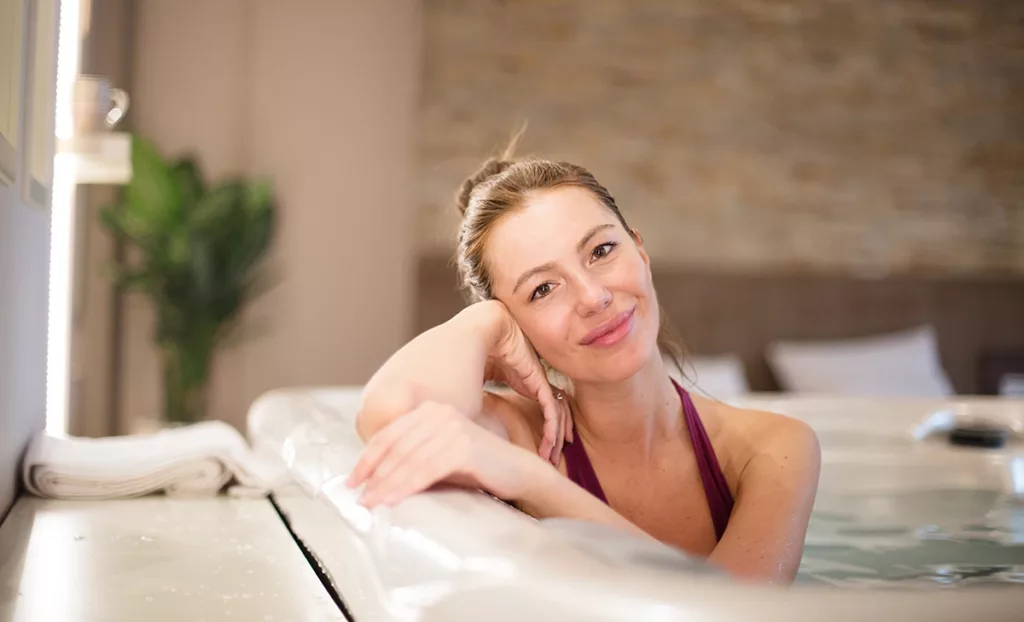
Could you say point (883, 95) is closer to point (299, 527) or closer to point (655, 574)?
point (299, 527)

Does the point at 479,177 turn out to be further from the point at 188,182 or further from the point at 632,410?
the point at 188,182

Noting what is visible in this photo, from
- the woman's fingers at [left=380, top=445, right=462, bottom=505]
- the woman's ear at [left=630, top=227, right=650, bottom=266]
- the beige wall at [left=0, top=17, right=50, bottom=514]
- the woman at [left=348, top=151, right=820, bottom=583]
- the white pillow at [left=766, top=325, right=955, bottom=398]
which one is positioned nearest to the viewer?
the woman's fingers at [left=380, top=445, right=462, bottom=505]

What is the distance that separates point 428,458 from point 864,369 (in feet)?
Answer: 12.0

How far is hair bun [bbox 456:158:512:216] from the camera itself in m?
1.41

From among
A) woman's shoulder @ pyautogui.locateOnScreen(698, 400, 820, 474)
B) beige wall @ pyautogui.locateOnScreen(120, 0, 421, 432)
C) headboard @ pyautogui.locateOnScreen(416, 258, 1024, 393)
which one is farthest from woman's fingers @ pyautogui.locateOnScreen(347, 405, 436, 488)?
beige wall @ pyautogui.locateOnScreen(120, 0, 421, 432)

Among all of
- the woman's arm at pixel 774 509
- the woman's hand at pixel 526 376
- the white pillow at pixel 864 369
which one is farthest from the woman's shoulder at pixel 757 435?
the white pillow at pixel 864 369

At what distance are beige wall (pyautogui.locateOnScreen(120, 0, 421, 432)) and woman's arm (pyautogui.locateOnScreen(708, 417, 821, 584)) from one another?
3.14 metres

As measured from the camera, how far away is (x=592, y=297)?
1230mm

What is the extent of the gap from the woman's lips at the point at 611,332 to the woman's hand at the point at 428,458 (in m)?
0.32

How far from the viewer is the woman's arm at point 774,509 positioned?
1236 mm

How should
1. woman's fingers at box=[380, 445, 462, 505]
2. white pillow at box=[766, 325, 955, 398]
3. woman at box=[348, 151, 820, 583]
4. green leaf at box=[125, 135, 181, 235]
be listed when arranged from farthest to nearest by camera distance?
white pillow at box=[766, 325, 955, 398] < green leaf at box=[125, 135, 181, 235] < woman at box=[348, 151, 820, 583] < woman's fingers at box=[380, 445, 462, 505]

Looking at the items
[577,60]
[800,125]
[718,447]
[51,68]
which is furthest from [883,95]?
[51,68]

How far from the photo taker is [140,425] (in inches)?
160

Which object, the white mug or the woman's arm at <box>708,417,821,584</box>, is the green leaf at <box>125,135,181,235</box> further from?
the woman's arm at <box>708,417,821,584</box>
